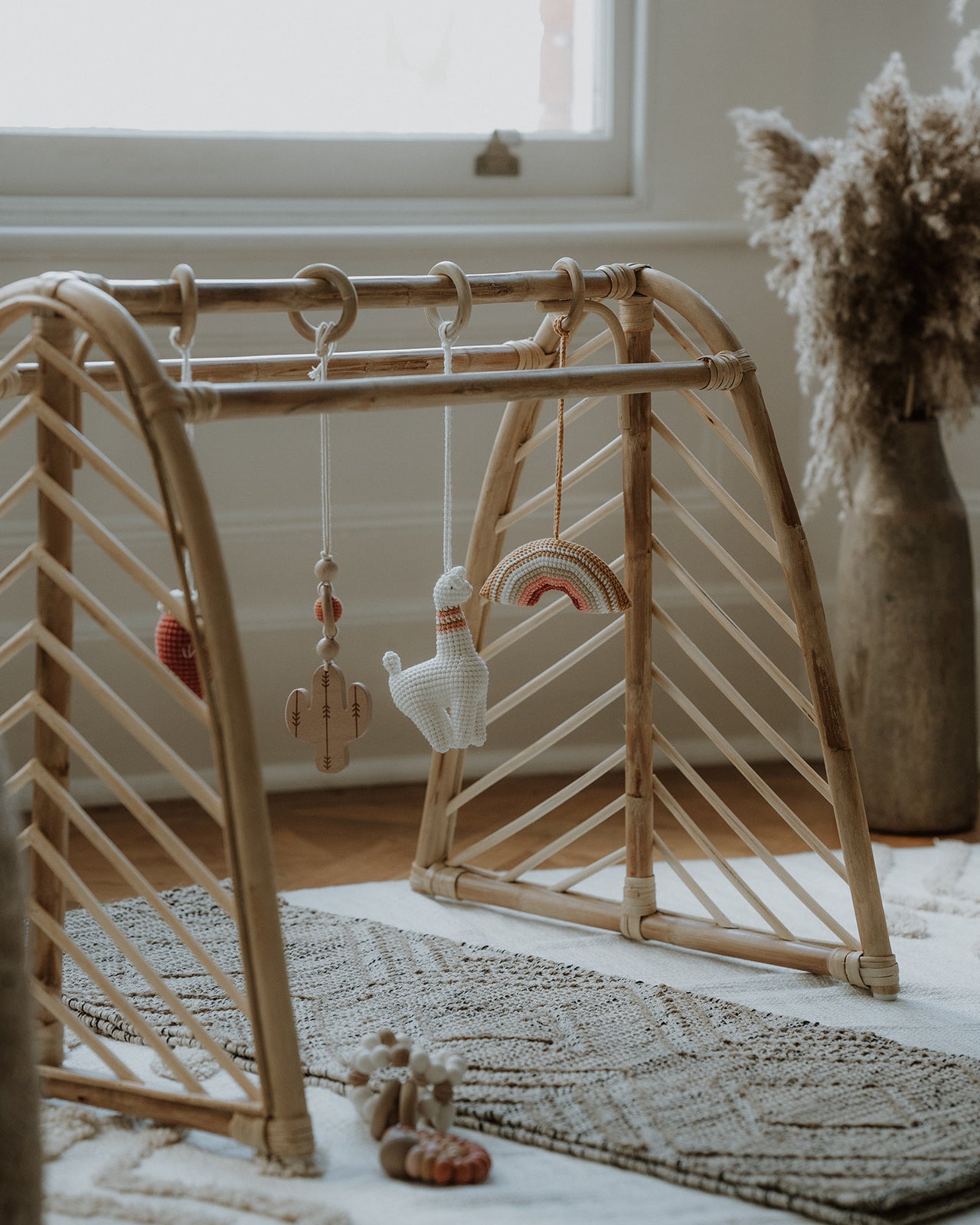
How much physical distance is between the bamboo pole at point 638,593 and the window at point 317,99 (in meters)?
0.89

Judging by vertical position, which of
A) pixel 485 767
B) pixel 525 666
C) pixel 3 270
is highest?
pixel 3 270

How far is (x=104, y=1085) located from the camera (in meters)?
1.25

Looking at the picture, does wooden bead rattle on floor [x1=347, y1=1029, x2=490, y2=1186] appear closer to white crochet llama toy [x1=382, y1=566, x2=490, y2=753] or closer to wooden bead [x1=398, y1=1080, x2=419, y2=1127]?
wooden bead [x1=398, y1=1080, x2=419, y2=1127]

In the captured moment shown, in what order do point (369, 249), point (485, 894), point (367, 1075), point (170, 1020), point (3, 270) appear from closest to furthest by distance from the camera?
point (367, 1075) < point (170, 1020) < point (485, 894) < point (3, 270) < point (369, 249)

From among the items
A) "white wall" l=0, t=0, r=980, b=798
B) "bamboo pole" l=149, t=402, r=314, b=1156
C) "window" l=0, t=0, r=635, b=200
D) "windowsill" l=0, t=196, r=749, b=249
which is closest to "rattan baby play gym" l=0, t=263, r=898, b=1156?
"bamboo pole" l=149, t=402, r=314, b=1156

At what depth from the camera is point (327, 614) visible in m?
1.48

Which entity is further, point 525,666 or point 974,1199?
point 525,666

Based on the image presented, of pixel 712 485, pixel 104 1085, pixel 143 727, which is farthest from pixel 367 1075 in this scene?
pixel 712 485

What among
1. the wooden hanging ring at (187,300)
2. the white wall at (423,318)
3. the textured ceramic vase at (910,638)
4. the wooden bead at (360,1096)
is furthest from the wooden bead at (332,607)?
the textured ceramic vase at (910,638)

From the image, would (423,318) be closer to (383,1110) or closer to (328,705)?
(328,705)

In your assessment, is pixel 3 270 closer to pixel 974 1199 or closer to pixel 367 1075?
pixel 367 1075

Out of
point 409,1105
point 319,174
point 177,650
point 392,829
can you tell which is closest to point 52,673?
point 177,650

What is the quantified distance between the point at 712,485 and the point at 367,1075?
27.4 inches

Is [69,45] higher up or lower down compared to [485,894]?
higher up
